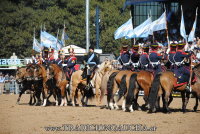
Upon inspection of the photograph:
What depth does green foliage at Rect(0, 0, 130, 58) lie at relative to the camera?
61.4m

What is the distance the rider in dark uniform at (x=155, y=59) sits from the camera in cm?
2056

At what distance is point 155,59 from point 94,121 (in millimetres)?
4576

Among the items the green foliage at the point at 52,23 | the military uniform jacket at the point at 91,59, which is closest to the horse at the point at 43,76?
the military uniform jacket at the point at 91,59

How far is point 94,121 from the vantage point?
683 inches

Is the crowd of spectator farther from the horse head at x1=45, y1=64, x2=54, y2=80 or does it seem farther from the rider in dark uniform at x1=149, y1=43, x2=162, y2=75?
the rider in dark uniform at x1=149, y1=43, x2=162, y2=75

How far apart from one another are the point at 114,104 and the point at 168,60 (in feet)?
9.66

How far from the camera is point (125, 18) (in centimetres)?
6328

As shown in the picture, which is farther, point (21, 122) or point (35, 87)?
point (35, 87)

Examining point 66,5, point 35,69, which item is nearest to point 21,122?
point 35,69

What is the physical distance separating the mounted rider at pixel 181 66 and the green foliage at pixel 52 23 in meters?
39.9

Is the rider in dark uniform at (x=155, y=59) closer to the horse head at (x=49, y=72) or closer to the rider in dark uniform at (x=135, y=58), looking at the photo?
the rider in dark uniform at (x=135, y=58)

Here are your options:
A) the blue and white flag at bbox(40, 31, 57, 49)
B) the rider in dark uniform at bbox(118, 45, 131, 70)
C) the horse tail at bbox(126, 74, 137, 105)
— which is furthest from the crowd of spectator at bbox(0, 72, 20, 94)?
the horse tail at bbox(126, 74, 137, 105)

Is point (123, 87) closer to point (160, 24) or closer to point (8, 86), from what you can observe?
point (160, 24)

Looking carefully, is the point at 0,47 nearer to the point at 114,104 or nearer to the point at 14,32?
the point at 14,32
